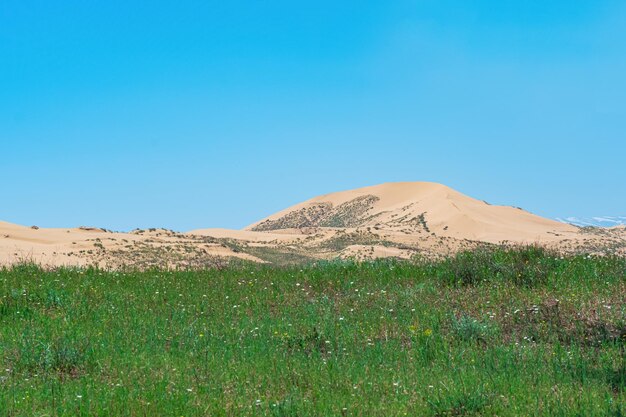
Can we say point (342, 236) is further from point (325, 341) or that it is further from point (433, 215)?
point (325, 341)

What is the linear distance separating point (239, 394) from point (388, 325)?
147 inches

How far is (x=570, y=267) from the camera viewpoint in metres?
15.0

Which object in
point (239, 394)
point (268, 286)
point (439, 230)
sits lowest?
point (239, 394)

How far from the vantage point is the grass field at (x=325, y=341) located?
6926 millimetres

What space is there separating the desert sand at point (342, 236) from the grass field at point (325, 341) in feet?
15.0

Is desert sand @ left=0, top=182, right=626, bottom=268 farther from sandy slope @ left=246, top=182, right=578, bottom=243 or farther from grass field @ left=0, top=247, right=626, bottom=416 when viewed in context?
grass field @ left=0, top=247, right=626, bottom=416

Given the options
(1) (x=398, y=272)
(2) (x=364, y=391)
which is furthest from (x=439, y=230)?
(2) (x=364, y=391)

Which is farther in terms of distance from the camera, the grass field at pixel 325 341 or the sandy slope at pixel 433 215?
the sandy slope at pixel 433 215

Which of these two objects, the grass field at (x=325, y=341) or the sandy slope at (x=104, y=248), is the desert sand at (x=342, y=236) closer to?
the sandy slope at (x=104, y=248)

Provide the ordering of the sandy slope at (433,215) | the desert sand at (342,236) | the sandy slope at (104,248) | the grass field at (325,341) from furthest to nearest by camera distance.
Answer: the sandy slope at (433,215), the desert sand at (342,236), the sandy slope at (104,248), the grass field at (325,341)

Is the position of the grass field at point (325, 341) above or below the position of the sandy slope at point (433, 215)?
below

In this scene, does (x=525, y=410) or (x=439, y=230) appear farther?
(x=439, y=230)

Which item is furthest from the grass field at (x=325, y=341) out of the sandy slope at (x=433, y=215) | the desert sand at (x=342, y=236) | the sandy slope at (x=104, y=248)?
the sandy slope at (x=433, y=215)

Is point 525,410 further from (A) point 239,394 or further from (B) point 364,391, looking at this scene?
(A) point 239,394
